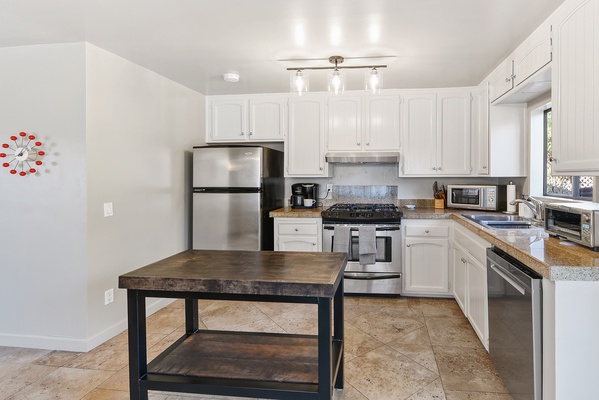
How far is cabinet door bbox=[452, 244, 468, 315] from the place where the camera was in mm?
3320

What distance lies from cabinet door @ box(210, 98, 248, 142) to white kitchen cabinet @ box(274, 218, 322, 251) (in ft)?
4.05

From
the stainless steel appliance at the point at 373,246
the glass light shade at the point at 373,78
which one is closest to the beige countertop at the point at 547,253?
the stainless steel appliance at the point at 373,246

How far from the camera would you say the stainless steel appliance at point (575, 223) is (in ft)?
6.03

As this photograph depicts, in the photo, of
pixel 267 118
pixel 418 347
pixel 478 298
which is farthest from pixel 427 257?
pixel 267 118

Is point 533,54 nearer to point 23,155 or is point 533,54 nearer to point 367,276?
point 367,276

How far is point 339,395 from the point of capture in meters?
2.27

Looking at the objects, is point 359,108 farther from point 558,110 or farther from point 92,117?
point 92,117

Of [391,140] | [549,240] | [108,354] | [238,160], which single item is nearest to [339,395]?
[549,240]

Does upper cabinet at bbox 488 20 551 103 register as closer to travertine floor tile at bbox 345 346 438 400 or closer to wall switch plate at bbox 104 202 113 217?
travertine floor tile at bbox 345 346 438 400

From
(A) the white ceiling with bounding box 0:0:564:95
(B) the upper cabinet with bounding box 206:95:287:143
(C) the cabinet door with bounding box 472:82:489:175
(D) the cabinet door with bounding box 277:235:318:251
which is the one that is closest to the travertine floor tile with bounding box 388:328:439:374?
(D) the cabinet door with bounding box 277:235:318:251

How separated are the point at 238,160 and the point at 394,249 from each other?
6.14ft

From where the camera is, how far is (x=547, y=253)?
1.84 m

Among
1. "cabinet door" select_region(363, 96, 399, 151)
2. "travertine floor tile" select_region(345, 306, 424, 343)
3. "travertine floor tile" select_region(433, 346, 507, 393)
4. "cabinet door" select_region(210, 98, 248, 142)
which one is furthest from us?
"cabinet door" select_region(210, 98, 248, 142)

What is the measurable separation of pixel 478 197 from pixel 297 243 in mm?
1953
